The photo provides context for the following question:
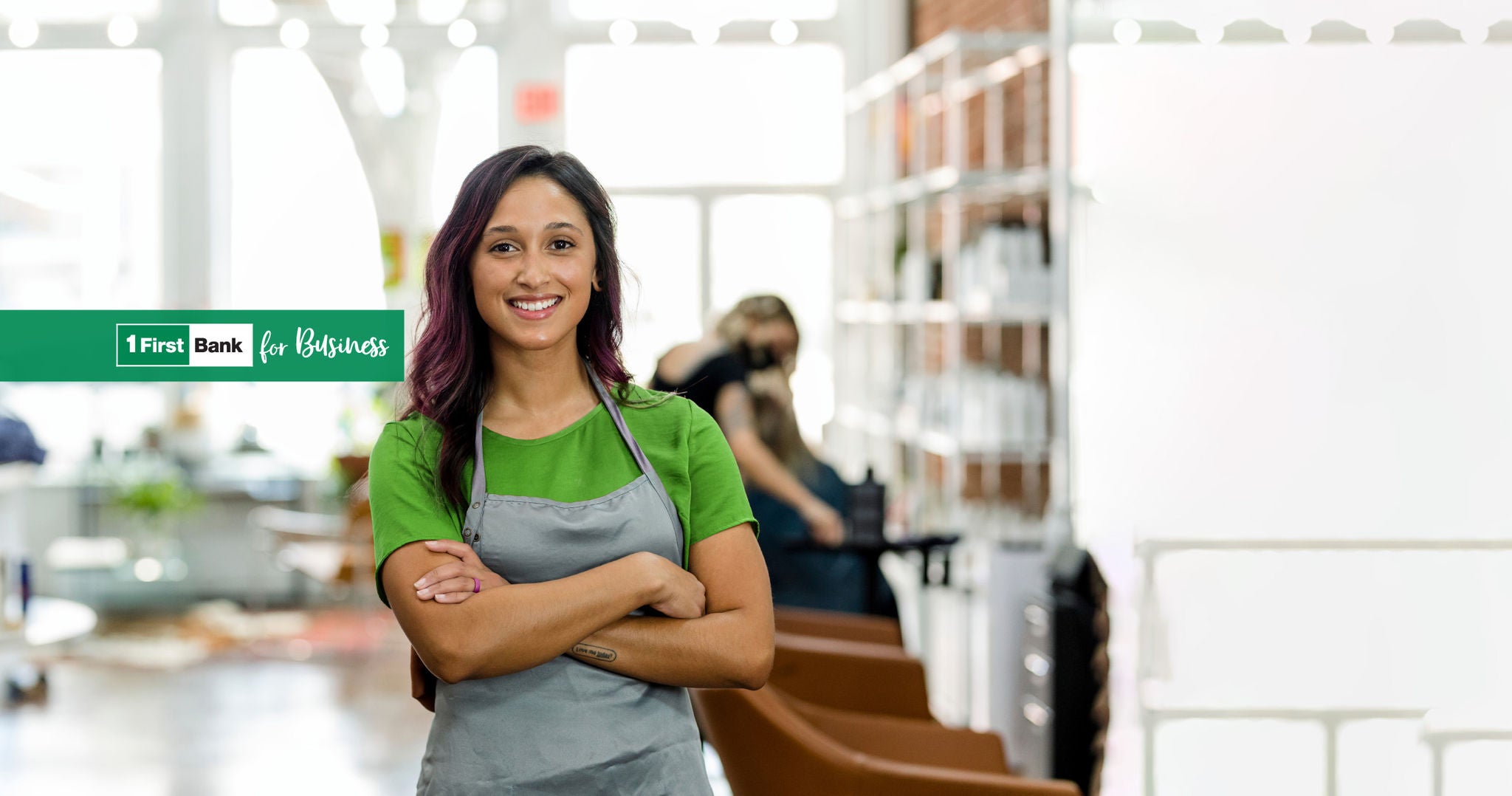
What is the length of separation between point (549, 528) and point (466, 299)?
0.88 feet

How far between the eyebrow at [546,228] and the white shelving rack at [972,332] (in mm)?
2951

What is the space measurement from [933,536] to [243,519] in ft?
15.7

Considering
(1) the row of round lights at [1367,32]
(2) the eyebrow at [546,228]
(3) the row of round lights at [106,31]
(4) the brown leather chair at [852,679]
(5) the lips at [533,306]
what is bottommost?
(4) the brown leather chair at [852,679]

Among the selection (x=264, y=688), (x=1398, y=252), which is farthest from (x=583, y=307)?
(x=264, y=688)

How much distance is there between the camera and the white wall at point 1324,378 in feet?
9.64

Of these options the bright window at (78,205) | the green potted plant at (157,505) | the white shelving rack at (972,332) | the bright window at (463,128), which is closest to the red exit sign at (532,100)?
the bright window at (463,128)

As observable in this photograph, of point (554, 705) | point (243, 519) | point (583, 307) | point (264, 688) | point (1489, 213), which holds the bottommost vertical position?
point (264, 688)

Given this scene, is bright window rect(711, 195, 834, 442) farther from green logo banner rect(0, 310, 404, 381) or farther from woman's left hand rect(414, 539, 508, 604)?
woman's left hand rect(414, 539, 508, 604)

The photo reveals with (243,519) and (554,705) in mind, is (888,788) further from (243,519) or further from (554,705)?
(243,519)

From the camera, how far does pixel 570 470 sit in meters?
1.68

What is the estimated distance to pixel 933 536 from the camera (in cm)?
447

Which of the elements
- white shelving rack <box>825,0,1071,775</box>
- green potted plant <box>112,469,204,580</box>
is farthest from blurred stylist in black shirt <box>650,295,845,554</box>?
green potted plant <box>112,469,204,580</box>

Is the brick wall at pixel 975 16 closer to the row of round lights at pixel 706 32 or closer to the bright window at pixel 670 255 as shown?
the row of round lights at pixel 706 32

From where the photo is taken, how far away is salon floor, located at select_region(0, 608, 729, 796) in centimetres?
434
